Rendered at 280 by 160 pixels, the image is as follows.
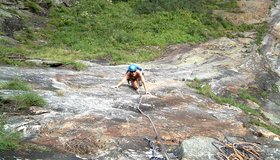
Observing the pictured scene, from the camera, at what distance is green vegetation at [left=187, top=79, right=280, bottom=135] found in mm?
13991

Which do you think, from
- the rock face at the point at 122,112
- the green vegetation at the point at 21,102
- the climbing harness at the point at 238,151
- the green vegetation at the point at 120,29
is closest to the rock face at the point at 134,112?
the rock face at the point at 122,112

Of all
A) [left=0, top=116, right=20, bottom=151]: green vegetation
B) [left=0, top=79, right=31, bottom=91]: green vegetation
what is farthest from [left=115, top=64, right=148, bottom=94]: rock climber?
[left=0, top=116, right=20, bottom=151]: green vegetation

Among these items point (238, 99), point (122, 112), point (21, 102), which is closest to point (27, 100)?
point (21, 102)

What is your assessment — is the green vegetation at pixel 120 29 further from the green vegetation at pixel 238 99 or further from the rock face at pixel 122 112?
the green vegetation at pixel 238 99

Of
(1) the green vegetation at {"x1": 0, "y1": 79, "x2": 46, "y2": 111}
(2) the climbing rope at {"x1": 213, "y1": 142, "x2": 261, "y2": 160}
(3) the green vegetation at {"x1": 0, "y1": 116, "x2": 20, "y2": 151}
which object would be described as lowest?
(2) the climbing rope at {"x1": 213, "y1": 142, "x2": 261, "y2": 160}

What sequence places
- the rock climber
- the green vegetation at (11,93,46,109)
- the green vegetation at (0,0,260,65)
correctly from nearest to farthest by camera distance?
the green vegetation at (11,93,46,109) < the rock climber < the green vegetation at (0,0,260,65)

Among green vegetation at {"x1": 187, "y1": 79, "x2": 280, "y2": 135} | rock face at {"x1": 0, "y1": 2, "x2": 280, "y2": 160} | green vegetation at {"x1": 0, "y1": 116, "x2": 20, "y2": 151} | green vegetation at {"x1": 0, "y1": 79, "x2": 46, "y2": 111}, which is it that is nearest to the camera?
green vegetation at {"x1": 0, "y1": 116, "x2": 20, "y2": 151}

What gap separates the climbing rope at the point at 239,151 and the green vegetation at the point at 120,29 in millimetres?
9458

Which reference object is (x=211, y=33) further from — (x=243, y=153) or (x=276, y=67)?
(x=243, y=153)

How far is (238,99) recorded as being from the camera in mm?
17078

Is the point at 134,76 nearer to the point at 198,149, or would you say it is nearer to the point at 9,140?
the point at 198,149

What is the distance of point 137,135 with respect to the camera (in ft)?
35.1

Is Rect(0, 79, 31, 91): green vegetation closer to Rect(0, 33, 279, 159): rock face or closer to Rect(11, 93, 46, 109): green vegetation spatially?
Rect(0, 33, 279, 159): rock face

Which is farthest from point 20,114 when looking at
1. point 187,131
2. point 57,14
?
point 57,14
